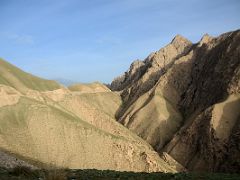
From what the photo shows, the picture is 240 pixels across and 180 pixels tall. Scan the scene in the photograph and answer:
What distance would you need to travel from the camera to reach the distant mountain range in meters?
50.0

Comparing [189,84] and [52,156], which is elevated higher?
[189,84]

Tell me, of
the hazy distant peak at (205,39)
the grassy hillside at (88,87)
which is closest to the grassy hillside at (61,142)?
the hazy distant peak at (205,39)

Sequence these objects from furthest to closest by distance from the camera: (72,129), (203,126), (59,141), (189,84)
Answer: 1. (189,84)
2. (203,126)
3. (72,129)
4. (59,141)

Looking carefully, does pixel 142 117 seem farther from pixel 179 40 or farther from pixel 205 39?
pixel 179 40

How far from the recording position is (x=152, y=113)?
10244 cm

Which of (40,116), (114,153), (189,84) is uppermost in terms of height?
(189,84)

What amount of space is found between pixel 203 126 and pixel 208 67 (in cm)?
2640

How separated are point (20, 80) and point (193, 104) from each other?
4375 cm

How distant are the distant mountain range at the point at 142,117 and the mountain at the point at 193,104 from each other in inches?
7.4

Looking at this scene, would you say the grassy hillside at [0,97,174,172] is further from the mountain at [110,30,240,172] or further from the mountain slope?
the mountain at [110,30,240,172]

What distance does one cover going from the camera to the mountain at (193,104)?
253 ft

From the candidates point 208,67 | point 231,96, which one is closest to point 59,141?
point 231,96

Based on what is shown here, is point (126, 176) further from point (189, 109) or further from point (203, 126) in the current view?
point (189, 109)

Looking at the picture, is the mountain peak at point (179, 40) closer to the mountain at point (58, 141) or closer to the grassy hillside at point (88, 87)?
the grassy hillside at point (88, 87)
